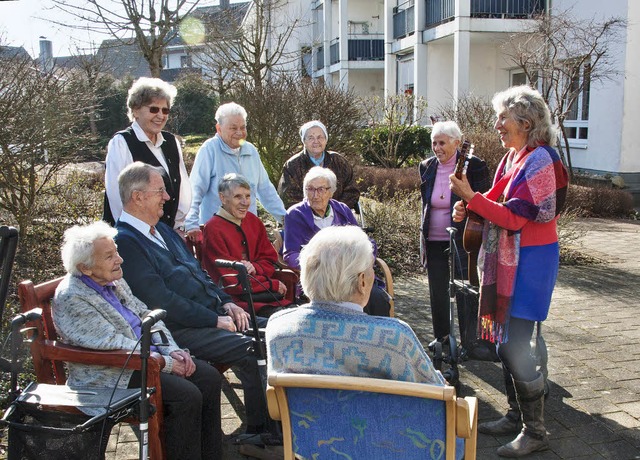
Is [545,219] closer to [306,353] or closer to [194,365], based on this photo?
[306,353]

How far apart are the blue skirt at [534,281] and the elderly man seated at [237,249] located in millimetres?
1656

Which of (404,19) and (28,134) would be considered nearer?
(28,134)

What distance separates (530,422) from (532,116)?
1622 millimetres

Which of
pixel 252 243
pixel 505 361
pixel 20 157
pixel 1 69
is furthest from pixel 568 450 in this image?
pixel 1 69

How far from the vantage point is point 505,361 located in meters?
3.46

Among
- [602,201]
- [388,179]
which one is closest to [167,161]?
[388,179]

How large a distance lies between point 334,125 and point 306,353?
973 centimetres

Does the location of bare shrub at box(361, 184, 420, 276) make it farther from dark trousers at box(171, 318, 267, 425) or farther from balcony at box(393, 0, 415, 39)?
balcony at box(393, 0, 415, 39)

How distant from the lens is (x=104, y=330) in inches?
117

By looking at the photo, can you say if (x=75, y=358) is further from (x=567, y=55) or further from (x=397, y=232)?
(x=567, y=55)

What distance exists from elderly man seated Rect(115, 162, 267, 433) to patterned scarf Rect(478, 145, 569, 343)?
4.34ft

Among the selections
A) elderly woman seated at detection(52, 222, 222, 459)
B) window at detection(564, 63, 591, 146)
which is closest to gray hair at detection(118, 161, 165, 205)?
elderly woman seated at detection(52, 222, 222, 459)

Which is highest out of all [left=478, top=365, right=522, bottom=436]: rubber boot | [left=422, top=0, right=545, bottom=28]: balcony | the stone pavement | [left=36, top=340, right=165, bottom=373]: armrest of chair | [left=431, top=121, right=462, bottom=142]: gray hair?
[left=422, top=0, right=545, bottom=28]: balcony

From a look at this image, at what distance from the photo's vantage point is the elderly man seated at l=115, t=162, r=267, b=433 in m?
3.48
